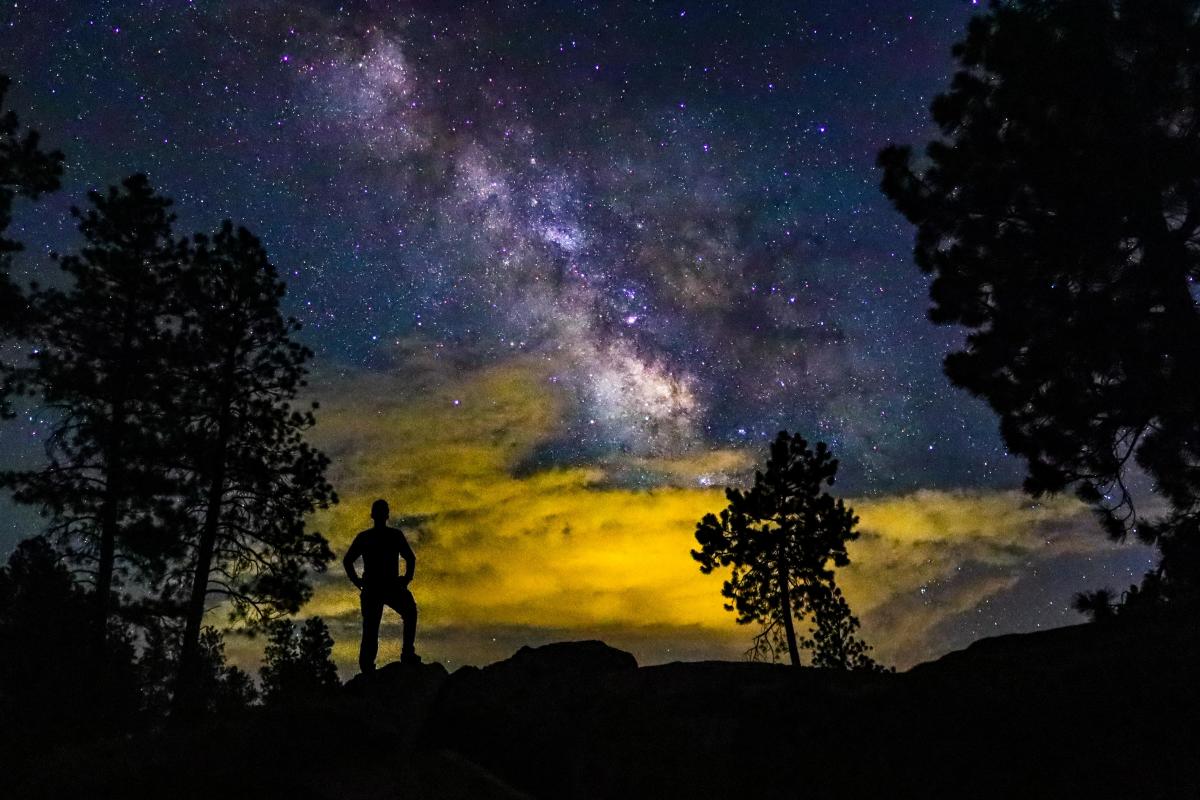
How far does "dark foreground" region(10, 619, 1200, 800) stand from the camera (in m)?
5.87

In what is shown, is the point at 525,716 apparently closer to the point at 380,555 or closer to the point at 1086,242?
the point at 380,555

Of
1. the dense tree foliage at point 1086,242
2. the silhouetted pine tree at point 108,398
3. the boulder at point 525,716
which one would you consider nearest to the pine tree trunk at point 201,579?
the silhouetted pine tree at point 108,398

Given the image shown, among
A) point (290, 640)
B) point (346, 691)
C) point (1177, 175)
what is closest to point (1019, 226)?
point (1177, 175)

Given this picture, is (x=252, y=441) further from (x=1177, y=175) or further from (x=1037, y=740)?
(x=1177, y=175)

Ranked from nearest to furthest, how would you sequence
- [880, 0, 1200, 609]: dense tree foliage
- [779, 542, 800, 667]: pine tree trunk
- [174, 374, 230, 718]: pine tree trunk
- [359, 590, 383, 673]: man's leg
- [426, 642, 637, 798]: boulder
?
[426, 642, 637, 798]: boulder → [359, 590, 383, 673]: man's leg → [880, 0, 1200, 609]: dense tree foliage → [174, 374, 230, 718]: pine tree trunk → [779, 542, 800, 667]: pine tree trunk

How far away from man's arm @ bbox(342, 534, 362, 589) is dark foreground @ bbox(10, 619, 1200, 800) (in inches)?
47.5

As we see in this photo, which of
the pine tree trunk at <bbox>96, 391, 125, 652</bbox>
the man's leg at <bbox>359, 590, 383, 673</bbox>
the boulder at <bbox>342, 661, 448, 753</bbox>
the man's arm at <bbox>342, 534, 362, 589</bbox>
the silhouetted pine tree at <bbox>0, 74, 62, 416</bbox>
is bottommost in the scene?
the boulder at <bbox>342, 661, 448, 753</bbox>

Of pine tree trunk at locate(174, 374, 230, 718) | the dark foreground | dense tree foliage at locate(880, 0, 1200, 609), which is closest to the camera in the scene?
the dark foreground

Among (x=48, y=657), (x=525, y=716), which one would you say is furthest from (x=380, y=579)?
(x=48, y=657)

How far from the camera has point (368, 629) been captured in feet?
32.6

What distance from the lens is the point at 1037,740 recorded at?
6059mm

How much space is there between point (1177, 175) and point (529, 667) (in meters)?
13.2

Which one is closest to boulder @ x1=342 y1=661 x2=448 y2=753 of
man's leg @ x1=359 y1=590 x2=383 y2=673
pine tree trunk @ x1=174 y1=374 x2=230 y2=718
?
man's leg @ x1=359 y1=590 x2=383 y2=673

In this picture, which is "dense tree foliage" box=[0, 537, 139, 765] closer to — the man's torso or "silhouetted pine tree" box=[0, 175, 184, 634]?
"silhouetted pine tree" box=[0, 175, 184, 634]
